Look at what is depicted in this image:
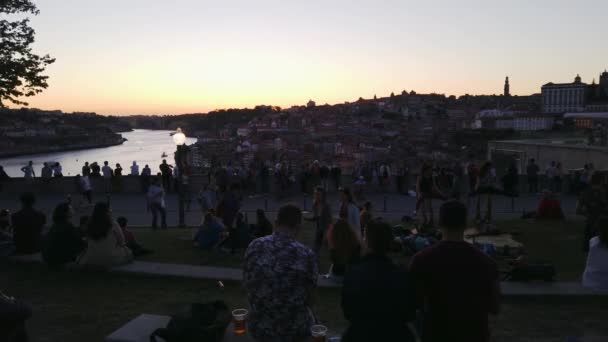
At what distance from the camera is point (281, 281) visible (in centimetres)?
374

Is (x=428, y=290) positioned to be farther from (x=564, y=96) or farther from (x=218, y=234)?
(x=564, y=96)

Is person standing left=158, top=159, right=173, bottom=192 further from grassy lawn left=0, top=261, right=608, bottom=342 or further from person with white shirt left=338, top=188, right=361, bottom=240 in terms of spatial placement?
person with white shirt left=338, top=188, right=361, bottom=240

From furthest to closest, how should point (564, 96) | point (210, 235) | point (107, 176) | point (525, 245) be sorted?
point (564, 96)
point (107, 176)
point (525, 245)
point (210, 235)

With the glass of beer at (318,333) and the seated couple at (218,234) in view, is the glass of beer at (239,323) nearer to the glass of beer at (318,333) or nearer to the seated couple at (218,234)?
the glass of beer at (318,333)

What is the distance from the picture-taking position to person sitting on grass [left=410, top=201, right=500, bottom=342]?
309cm

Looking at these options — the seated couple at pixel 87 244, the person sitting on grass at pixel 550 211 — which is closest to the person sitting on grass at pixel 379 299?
the seated couple at pixel 87 244

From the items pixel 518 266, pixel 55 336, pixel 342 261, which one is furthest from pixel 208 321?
pixel 518 266

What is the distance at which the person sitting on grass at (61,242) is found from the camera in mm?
7523

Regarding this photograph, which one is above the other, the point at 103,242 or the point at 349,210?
the point at 349,210

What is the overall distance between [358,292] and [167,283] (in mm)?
4583

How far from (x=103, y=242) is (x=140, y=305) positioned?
1774 mm

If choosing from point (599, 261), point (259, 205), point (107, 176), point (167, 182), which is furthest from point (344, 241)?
point (107, 176)

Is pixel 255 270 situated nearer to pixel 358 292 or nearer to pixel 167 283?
pixel 358 292

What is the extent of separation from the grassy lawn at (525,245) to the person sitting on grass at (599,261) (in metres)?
1.09
